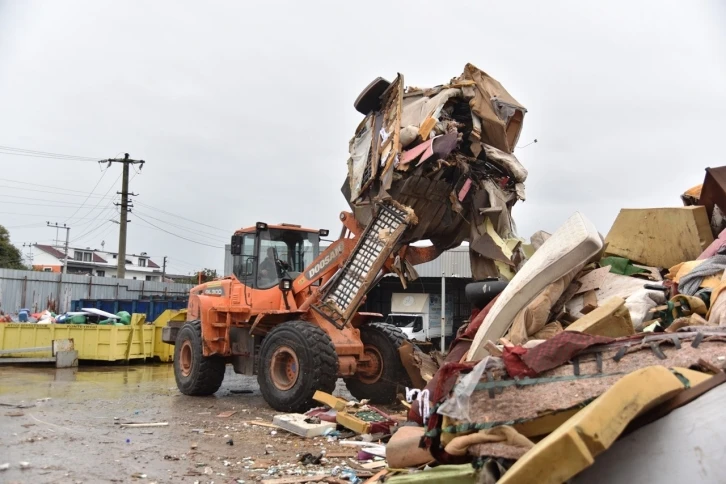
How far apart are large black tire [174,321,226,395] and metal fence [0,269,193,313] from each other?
12843mm

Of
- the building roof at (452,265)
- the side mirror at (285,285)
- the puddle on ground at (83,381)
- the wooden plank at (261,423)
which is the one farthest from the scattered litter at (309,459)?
the building roof at (452,265)

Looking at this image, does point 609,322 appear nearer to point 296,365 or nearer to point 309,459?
point 309,459

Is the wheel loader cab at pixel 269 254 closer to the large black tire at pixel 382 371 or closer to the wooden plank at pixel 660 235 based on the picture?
the large black tire at pixel 382 371

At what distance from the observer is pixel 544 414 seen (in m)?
2.74

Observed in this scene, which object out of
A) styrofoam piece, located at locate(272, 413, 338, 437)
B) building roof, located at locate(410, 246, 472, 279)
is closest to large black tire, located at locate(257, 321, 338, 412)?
styrofoam piece, located at locate(272, 413, 338, 437)

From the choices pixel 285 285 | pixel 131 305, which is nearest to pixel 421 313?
pixel 131 305

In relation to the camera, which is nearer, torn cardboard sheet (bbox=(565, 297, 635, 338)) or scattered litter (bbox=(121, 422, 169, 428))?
torn cardboard sheet (bbox=(565, 297, 635, 338))

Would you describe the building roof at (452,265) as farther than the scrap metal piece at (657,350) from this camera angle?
Yes

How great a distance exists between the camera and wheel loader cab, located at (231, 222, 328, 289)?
9508 millimetres

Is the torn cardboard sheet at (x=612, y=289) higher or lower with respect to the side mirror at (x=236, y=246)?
lower

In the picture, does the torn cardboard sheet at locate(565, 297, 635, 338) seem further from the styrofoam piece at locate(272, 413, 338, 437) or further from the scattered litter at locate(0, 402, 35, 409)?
the scattered litter at locate(0, 402, 35, 409)

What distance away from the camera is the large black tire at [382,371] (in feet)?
29.2

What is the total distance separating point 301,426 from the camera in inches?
258

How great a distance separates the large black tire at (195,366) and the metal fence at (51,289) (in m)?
12.8
